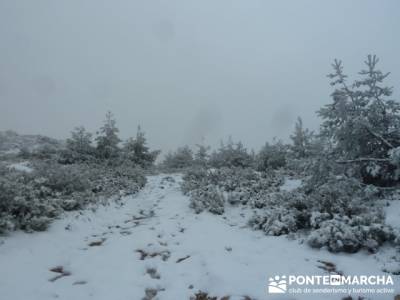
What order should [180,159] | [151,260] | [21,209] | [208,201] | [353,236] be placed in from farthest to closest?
[180,159], [208,201], [21,209], [151,260], [353,236]

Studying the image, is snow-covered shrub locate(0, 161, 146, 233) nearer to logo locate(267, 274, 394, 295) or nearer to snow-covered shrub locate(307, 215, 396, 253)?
logo locate(267, 274, 394, 295)

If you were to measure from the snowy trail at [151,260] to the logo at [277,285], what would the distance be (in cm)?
12

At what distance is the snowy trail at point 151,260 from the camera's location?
4.51 m

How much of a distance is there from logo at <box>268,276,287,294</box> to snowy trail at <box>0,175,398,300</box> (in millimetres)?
116

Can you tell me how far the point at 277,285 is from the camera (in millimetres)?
4410

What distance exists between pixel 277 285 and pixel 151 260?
238cm

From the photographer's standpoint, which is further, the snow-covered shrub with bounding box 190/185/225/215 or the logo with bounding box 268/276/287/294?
the snow-covered shrub with bounding box 190/185/225/215

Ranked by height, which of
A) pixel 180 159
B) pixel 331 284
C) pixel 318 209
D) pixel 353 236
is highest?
pixel 180 159

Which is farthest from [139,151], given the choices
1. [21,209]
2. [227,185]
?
[21,209]

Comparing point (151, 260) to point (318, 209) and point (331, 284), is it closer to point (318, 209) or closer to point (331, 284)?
point (331, 284)

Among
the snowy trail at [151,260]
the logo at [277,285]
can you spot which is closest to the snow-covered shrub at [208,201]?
the snowy trail at [151,260]

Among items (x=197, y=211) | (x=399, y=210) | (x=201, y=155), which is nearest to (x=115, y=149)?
(x=201, y=155)

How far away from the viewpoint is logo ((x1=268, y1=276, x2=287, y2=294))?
14.0 feet

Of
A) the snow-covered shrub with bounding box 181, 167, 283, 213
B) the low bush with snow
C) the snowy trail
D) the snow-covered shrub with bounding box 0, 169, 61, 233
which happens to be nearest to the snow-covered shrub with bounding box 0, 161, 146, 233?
the snow-covered shrub with bounding box 0, 169, 61, 233
